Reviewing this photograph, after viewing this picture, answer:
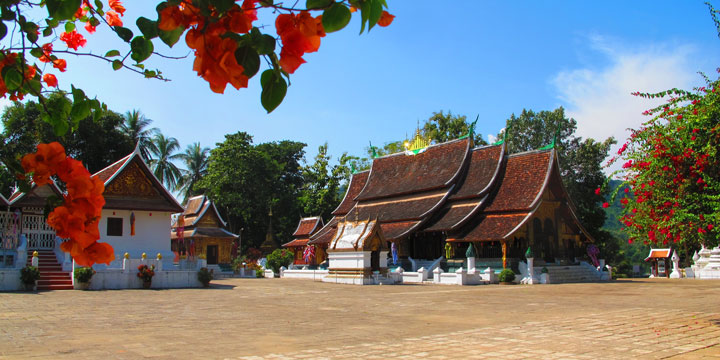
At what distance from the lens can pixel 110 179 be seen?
19812 millimetres

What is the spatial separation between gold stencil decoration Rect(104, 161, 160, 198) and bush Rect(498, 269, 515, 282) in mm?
13705

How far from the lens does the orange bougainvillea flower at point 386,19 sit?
5.56ft

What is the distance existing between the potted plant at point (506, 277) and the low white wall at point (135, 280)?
36.8ft

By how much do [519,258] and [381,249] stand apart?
22.1 ft

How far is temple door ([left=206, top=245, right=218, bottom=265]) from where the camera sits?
109ft

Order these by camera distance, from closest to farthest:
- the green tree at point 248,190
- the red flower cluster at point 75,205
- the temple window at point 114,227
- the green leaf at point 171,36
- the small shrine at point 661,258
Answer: the green leaf at point 171,36, the red flower cluster at point 75,205, the temple window at point 114,227, the small shrine at point 661,258, the green tree at point 248,190

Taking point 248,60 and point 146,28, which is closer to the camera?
point 248,60

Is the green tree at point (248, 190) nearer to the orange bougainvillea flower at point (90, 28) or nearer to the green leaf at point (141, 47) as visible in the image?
the orange bougainvillea flower at point (90, 28)

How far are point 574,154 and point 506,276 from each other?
1890 centimetres

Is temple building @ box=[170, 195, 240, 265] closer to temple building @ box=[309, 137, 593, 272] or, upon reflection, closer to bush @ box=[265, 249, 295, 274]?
bush @ box=[265, 249, 295, 274]

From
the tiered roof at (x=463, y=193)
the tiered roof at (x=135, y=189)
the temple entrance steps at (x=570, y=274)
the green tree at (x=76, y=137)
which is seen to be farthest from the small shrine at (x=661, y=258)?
the green tree at (x=76, y=137)

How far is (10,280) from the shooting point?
15.3 metres

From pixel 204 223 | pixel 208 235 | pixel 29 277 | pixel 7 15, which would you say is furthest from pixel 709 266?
pixel 7 15

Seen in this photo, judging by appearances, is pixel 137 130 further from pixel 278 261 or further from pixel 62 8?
pixel 62 8
